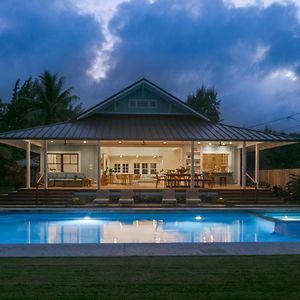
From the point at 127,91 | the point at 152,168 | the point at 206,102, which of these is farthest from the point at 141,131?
the point at 206,102

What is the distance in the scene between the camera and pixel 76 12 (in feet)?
79.0

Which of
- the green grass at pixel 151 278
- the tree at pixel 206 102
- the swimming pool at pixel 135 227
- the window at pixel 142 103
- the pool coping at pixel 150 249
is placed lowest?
the swimming pool at pixel 135 227

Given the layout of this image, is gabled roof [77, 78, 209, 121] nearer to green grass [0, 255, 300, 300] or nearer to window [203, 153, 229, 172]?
window [203, 153, 229, 172]

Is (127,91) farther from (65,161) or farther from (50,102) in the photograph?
(50,102)

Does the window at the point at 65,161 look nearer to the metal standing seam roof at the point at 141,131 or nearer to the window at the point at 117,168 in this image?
the metal standing seam roof at the point at 141,131

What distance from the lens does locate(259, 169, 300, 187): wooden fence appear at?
2488 cm

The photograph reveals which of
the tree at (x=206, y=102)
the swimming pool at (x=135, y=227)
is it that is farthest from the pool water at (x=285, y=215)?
the tree at (x=206, y=102)

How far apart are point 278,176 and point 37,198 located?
44.3ft

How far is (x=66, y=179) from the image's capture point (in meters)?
26.5

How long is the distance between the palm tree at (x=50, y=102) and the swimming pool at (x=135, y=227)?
22.0 metres

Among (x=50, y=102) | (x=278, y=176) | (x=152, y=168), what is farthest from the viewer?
(x=50, y=102)

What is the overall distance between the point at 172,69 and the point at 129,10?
15.9 metres

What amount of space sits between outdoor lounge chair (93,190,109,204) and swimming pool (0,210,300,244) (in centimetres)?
204

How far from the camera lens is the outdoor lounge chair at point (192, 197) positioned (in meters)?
21.9
